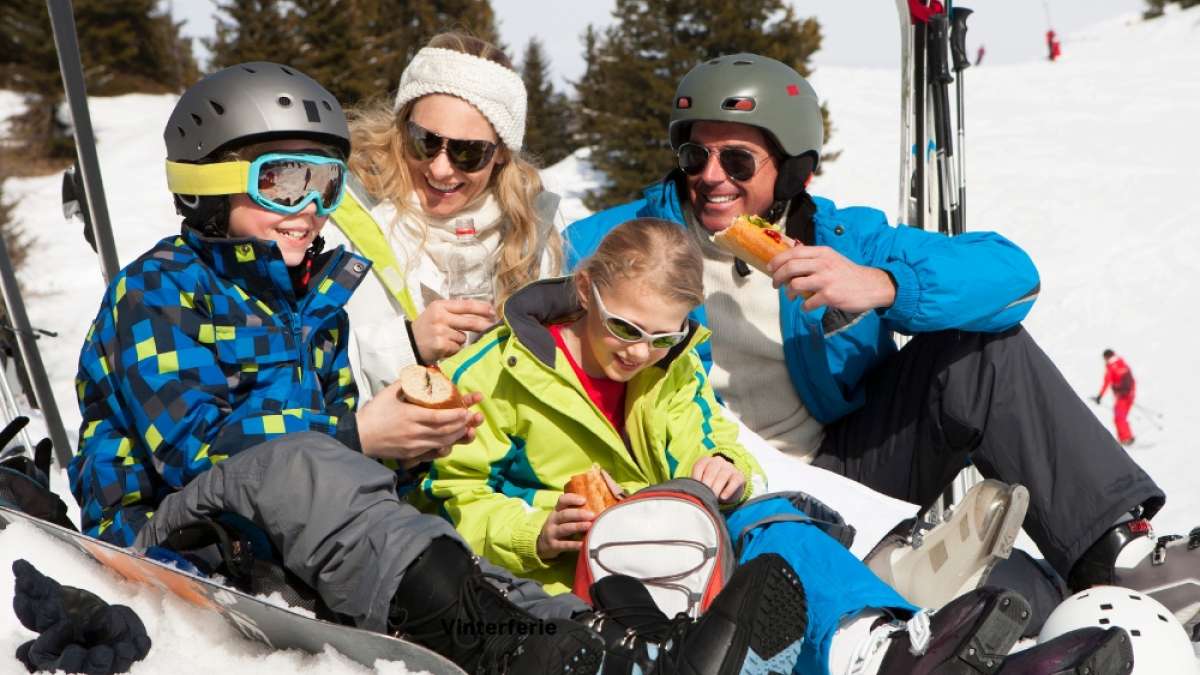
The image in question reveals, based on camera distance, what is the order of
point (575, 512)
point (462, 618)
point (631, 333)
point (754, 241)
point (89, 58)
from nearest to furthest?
point (462, 618) < point (575, 512) < point (631, 333) < point (754, 241) < point (89, 58)

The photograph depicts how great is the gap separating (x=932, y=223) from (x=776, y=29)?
2158 centimetres

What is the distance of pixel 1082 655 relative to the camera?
2137 millimetres

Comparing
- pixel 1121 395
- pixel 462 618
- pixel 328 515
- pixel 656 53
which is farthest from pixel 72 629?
pixel 656 53

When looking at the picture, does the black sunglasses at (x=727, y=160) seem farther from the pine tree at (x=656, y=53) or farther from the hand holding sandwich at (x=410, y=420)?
the pine tree at (x=656, y=53)

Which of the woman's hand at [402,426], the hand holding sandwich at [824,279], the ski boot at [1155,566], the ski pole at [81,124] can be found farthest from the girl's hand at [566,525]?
the ski pole at [81,124]

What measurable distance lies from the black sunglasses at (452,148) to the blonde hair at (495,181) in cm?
6

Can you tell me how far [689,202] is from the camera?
3.91m

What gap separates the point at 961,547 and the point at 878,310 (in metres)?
0.78

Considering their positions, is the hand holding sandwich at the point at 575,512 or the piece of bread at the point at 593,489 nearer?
the hand holding sandwich at the point at 575,512

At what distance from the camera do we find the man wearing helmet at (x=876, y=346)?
10.4 ft

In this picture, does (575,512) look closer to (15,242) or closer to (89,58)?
(15,242)

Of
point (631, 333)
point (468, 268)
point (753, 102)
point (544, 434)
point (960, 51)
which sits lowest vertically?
point (544, 434)

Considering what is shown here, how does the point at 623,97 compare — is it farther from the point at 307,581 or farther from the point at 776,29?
the point at 307,581

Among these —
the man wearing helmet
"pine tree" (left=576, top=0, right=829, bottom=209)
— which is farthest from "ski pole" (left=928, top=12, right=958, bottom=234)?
"pine tree" (left=576, top=0, right=829, bottom=209)
